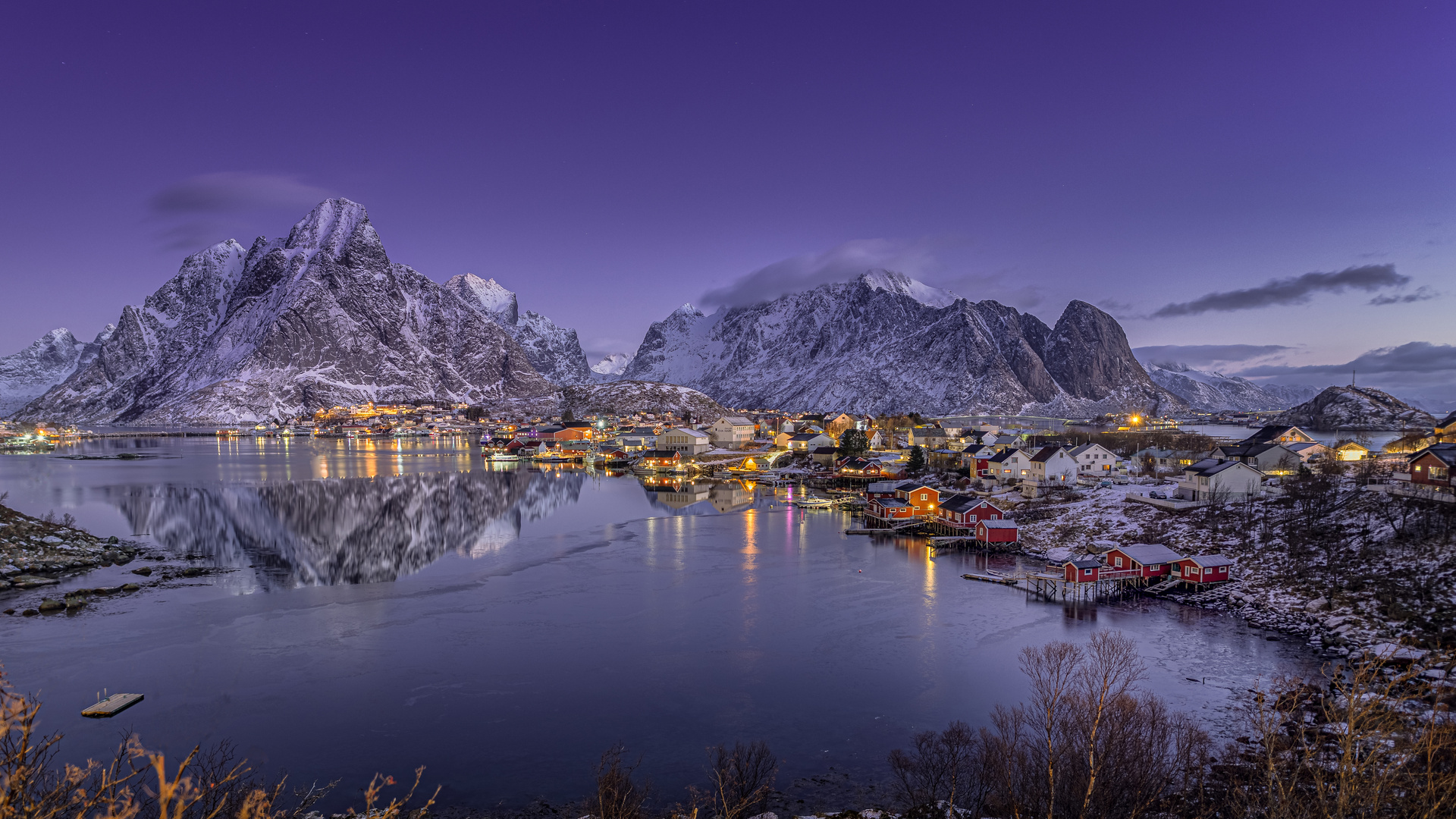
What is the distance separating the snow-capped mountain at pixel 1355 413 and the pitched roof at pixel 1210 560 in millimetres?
113914

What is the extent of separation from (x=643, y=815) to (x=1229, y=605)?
72.8 feet

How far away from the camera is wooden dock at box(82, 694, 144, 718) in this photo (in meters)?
16.2

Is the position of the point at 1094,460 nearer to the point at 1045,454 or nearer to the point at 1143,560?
the point at 1045,454

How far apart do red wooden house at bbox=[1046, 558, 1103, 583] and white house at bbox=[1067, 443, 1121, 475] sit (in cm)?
2252

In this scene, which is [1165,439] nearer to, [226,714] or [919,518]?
[919,518]

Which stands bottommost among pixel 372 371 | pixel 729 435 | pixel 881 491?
pixel 881 491

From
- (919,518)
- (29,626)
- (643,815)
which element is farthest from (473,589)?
(919,518)

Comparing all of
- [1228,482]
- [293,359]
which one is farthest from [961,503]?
[293,359]

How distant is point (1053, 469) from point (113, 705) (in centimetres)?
4655

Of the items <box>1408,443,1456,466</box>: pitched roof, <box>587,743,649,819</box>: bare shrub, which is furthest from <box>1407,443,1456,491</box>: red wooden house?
<box>587,743,649,819</box>: bare shrub

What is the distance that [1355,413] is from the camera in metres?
121

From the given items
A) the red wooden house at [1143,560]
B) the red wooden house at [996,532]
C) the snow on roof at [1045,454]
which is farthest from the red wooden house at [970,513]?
the snow on roof at [1045,454]

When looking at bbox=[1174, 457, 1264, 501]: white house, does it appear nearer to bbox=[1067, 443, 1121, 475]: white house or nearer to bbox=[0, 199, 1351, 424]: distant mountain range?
bbox=[1067, 443, 1121, 475]: white house

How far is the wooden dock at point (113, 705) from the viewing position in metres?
16.2
